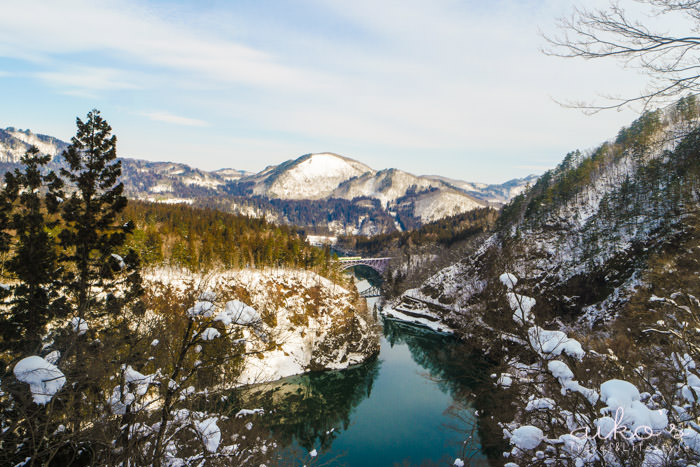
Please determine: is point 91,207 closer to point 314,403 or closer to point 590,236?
point 314,403

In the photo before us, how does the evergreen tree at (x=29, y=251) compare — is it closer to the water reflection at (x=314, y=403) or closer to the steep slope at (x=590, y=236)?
the water reflection at (x=314, y=403)

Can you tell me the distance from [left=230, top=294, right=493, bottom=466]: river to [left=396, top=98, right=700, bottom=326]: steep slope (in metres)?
10.8

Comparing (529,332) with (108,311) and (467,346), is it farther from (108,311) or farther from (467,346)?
(467,346)

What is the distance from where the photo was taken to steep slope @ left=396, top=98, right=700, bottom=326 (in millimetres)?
47219

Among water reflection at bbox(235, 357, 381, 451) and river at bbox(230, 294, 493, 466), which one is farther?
water reflection at bbox(235, 357, 381, 451)

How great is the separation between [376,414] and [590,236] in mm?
52138

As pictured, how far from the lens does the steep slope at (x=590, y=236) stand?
155 feet

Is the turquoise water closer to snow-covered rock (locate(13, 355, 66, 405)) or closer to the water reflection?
the water reflection

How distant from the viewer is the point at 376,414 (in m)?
33.8

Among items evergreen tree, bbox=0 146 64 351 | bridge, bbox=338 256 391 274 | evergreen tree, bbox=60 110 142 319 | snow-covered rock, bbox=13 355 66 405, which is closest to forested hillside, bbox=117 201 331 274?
evergreen tree, bbox=60 110 142 319

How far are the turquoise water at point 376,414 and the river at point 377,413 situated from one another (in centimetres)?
8

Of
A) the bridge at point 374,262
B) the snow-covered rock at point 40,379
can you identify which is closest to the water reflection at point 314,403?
the snow-covered rock at point 40,379

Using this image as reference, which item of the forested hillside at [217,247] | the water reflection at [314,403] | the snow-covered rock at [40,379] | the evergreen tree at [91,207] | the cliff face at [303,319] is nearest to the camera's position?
the snow-covered rock at [40,379]

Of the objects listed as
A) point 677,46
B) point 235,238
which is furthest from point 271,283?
point 677,46
